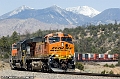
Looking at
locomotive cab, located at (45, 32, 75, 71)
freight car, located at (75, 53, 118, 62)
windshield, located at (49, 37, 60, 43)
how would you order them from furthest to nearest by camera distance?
freight car, located at (75, 53, 118, 62) < windshield, located at (49, 37, 60, 43) < locomotive cab, located at (45, 32, 75, 71)

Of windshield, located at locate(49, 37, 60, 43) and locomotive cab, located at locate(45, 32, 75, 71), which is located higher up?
windshield, located at locate(49, 37, 60, 43)

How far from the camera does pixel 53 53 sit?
31.0 m

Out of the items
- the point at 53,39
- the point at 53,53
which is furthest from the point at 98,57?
the point at 53,53

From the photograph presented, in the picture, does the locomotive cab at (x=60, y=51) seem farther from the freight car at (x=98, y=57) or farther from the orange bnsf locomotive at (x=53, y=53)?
the freight car at (x=98, y=57)

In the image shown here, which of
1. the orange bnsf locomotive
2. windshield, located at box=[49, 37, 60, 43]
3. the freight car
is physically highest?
the freight car

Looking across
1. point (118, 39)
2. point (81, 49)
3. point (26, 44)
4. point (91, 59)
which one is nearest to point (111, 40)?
point (118, 39)

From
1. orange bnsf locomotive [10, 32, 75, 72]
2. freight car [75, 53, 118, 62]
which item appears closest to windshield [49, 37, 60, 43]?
orange bnsf locomotive [10, 32, 75, 72]

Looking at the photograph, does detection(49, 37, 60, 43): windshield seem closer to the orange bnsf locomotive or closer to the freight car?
the orange bnsf locomotive

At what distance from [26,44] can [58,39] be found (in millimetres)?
8072

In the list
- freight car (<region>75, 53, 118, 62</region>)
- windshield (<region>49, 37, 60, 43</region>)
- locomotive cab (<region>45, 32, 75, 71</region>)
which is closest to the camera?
locomotive cab (<region>45, 32, 75, 71</region>)

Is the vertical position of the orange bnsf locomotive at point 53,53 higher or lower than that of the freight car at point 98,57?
lower

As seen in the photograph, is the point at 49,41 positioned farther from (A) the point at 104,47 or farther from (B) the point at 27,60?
(A) the point at 104,47

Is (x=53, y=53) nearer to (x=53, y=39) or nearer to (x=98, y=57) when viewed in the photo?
(x=53, y=39)

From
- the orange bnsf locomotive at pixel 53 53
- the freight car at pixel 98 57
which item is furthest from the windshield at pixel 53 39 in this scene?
the freight car at pixel 98 57
